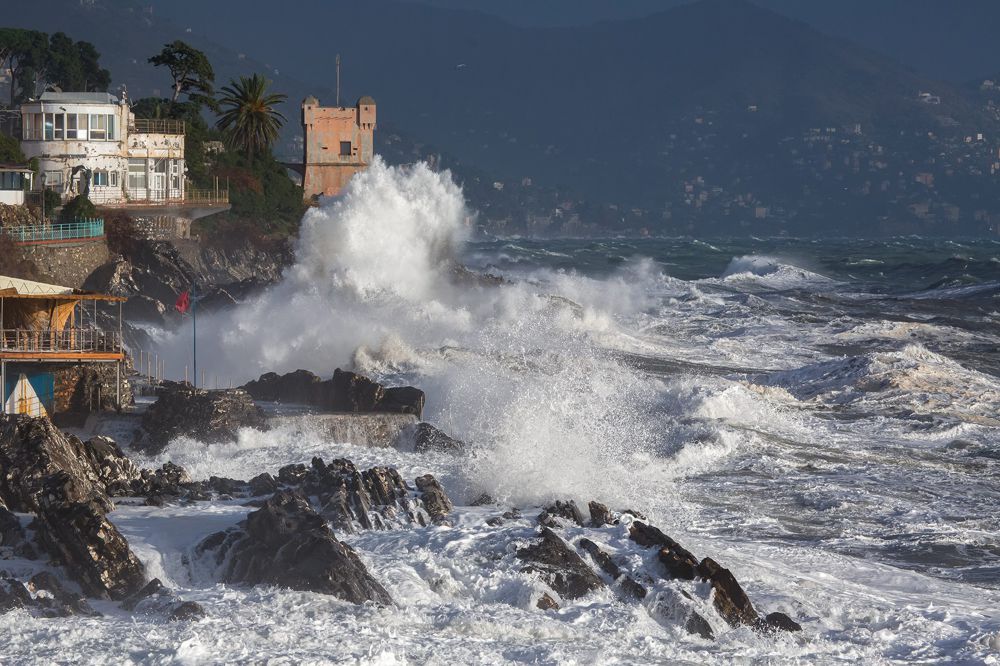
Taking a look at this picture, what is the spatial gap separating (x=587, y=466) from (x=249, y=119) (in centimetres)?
4451

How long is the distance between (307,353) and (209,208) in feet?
68.8

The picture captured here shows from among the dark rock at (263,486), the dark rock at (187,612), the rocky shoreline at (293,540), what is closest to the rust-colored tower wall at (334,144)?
the dark rock at (263,486)

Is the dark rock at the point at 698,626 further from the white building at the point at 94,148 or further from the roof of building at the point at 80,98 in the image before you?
the roof of building at the point at 80,98

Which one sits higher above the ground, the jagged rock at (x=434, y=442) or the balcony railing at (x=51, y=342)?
the balcony railing at (x=51, y=342)

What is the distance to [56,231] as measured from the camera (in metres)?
42.2

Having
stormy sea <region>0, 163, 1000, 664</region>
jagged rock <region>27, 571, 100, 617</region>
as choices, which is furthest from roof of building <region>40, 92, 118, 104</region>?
jagged rock <region>27, 571, 100, 617</region>

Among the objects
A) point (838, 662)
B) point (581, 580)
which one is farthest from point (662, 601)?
point (838, 662)

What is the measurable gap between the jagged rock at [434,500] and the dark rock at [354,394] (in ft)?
22.2

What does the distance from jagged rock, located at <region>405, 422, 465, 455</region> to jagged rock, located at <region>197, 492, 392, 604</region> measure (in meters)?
7.36

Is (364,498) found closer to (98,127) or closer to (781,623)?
(781,623)

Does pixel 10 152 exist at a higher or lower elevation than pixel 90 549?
higher

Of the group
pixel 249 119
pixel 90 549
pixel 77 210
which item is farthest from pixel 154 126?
pixel 90 549

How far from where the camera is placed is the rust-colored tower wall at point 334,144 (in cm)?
7488

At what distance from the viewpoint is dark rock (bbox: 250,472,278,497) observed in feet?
68.9
